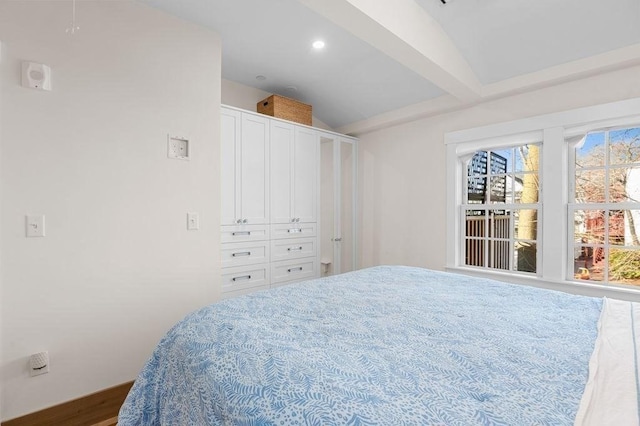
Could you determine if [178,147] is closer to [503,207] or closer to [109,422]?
[109,422]

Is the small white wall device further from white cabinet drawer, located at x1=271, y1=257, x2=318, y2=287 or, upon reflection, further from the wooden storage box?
white cabinet drawer, located at x1=271, y1=257, x2=318, y2=287

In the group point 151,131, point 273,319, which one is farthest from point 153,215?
point 273,319

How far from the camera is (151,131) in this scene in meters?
2.06

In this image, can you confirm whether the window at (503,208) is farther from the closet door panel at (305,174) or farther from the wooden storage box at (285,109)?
the wooden storage box at (285,109)

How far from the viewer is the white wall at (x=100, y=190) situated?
1.63m

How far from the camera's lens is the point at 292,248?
126 inches

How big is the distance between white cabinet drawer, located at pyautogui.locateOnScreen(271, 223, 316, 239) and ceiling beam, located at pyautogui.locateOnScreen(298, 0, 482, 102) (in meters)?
1.76

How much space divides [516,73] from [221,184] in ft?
8.41

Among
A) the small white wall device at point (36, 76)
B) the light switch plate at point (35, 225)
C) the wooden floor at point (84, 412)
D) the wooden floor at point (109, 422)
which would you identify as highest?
the small white wall device at point (36, 76)

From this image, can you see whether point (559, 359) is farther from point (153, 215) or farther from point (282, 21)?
point (282, 21)

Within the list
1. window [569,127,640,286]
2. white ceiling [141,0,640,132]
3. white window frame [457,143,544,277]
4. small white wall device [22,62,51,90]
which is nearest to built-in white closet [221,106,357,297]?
white ceiling [141,0,640,132]

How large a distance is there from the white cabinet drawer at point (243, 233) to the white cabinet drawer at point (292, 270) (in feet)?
1.07

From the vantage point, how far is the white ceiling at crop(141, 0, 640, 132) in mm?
1944

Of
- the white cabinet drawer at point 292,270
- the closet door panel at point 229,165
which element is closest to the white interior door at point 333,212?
the white cabinet drawer at point 292,270
